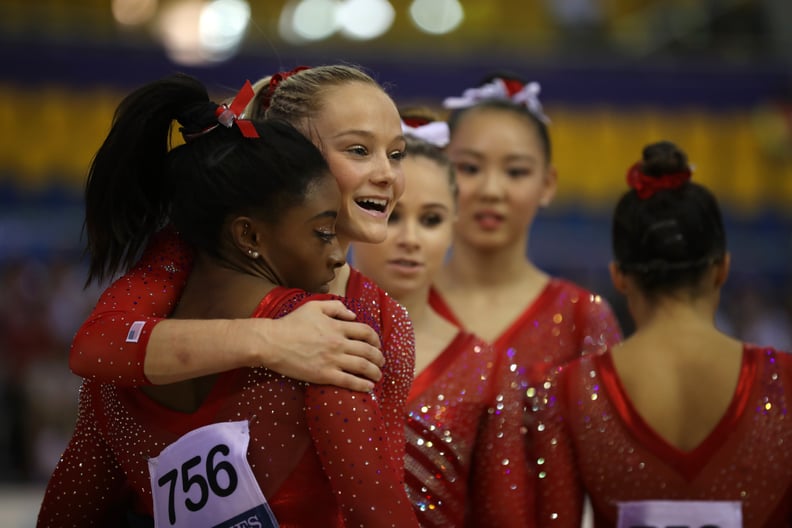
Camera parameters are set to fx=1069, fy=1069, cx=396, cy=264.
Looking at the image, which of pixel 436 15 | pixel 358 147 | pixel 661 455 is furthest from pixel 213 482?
pixel 436 15

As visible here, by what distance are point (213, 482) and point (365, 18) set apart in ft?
29.7

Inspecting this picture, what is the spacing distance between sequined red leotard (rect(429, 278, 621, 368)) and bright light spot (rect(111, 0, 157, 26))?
25.6 ft

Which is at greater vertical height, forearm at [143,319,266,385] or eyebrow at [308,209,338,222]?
eyebrow at [308,209,338,222]

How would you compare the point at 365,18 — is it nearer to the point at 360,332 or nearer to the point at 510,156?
the point at 510,156

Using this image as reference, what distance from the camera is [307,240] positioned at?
171 centimetres

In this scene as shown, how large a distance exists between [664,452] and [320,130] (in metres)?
1.04

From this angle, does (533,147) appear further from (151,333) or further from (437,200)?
(151,333)

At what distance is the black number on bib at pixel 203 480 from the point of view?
1616mm

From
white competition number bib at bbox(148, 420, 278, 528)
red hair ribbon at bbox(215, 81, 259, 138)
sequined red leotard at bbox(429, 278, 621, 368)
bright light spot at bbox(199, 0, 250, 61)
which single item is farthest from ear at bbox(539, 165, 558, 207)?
bright light spot at bbox(199, 0, 250, 61)

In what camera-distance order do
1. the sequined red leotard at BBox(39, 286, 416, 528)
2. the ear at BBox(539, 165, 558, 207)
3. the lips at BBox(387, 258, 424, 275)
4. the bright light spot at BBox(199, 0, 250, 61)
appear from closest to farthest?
1. the sequined red leotard at BBox(39, 286, 416, 528)
2. the lips at BBox(387, 258, 424, 275)
3. the ear at BBox(539, 165, 558, 207)
4. the bright light spot at BBox(199, 0, 250, 61)

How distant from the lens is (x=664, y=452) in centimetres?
231

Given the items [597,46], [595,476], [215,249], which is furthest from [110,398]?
[597,46]

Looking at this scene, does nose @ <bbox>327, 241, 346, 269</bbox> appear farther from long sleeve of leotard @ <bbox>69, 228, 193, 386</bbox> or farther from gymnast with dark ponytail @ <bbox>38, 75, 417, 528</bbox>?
long sleeve of leotard @ <bbox>69, 228, 193, 386</bbox>

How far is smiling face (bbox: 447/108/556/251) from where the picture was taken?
319cm
